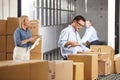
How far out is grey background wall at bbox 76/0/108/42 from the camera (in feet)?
33.5

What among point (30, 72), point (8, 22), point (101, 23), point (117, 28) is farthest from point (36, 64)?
point (101, 23)

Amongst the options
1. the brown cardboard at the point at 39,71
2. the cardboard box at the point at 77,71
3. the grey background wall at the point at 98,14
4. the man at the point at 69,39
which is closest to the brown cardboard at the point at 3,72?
the brown cardboard at the point at 39,71

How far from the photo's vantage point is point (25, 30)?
5258 mm

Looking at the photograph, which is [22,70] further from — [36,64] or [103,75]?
[103,75]

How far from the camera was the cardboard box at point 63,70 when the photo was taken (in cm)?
351

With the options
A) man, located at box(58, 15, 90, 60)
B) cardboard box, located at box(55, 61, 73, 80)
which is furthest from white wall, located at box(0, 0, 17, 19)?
cardboard box, located at box(55, 61, 73, 80)

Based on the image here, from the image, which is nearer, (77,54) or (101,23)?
(77,54)

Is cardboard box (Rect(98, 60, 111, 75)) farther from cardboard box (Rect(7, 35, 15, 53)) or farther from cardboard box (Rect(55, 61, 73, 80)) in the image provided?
cardboard box (Rect(55, 61, 73, 80))

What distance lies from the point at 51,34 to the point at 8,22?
3.82 m

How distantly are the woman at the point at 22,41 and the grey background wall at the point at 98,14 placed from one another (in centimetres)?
525

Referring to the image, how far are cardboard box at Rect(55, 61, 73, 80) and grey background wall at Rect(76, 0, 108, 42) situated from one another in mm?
6451

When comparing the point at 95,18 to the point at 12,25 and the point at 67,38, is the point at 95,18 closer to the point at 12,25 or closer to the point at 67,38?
the point at 12,25

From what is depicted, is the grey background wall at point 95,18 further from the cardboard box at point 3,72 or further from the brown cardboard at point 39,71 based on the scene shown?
the cardboard box at point 3,72

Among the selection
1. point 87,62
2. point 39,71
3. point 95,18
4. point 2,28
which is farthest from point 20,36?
point 95,18
